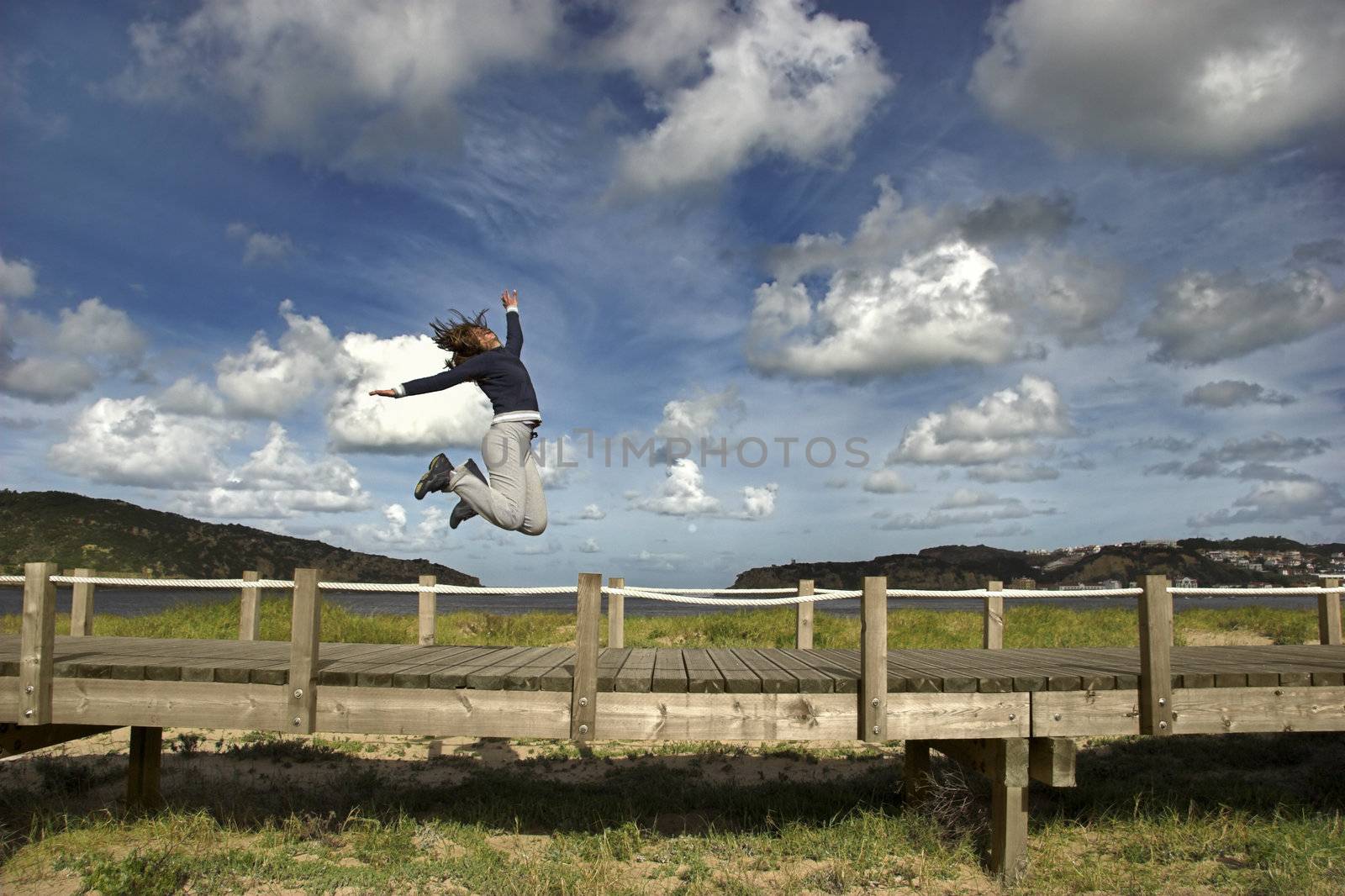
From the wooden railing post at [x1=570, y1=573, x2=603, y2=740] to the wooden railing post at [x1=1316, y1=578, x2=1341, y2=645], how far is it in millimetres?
7862

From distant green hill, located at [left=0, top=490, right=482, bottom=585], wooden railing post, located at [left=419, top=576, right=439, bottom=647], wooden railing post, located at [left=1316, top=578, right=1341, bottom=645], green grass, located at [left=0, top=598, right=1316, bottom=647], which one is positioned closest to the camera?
wooden railing post, located at [left=419, top=576, right=439, bottom=647]

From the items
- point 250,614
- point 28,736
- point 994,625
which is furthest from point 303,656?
point 994,625

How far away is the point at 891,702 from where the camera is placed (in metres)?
5.62

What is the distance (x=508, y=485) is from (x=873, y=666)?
111 inches

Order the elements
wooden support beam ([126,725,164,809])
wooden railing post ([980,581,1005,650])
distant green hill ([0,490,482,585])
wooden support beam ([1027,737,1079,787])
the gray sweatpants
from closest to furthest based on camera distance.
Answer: wooden support beam ([1027,737,1079,787])
the gray sweatpants
wooden support beam ([126,725,164,809])
wooden railing post ([980,581,1005,650])
distant green hill ([0,490,482,585])

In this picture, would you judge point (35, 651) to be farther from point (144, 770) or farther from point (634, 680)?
point (634, 680)

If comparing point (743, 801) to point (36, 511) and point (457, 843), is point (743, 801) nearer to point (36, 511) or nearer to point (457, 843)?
point (457, 843)

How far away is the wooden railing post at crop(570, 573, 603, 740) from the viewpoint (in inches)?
213

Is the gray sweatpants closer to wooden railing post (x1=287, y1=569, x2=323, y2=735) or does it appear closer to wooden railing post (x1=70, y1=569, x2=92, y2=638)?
wooden railing post (x1=287, y1=569, x2=323, y2=735)

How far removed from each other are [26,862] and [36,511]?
10402 centimetres

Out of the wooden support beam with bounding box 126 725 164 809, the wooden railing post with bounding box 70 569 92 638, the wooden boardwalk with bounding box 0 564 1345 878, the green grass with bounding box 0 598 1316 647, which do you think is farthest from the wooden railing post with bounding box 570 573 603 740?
the green grass with bounding box 0 598 1316 647

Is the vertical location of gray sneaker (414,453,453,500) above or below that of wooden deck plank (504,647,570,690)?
above

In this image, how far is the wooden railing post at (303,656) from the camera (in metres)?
5.42

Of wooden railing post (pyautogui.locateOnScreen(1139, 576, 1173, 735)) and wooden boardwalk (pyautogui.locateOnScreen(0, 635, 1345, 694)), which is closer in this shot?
wooden boardwalk (pyautogui.locateOnScreen(0, 635, 1345, 694))
